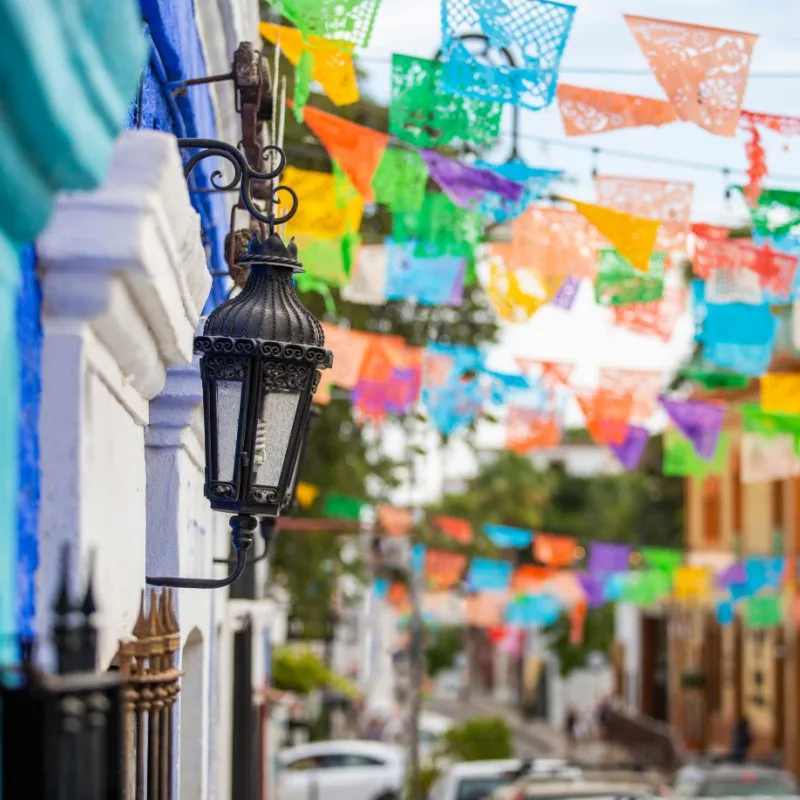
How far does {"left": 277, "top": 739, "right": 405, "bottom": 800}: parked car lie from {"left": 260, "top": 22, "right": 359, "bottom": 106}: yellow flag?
1437 centimetres

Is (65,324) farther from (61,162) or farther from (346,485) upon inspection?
(346,485)

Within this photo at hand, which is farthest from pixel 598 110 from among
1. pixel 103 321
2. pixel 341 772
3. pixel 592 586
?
pixel 592 586

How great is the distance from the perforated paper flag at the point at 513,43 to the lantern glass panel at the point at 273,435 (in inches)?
130

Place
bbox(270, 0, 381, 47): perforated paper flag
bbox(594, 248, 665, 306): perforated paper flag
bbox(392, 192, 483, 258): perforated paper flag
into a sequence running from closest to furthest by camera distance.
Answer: bbox(270, 0, 381, 47): perforated paper flag < bbox(392, 192, 483, 258): perforated paper flag < bbox(594, 248, 665, 306): perforated paper flag

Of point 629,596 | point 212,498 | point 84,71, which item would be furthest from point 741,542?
point 84,71

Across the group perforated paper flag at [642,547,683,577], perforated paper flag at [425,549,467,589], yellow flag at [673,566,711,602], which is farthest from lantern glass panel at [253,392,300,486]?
yellow flag at [673,566,711,602]

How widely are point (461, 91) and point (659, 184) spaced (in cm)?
201

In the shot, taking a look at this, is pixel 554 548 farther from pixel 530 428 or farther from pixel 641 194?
pixel 641 194

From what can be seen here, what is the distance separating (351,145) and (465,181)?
667 mm

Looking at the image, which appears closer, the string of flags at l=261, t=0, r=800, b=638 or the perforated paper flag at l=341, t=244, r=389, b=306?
the string of flags at l=261, t=0, r=800, b=638

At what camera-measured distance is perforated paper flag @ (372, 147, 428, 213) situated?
9090mm

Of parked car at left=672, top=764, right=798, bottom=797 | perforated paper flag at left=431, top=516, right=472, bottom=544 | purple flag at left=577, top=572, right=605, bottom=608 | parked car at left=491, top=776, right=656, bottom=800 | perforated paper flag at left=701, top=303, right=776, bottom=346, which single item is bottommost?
parked car at left=672, top=764, right=798, bottom=797

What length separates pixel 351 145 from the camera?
8766mm

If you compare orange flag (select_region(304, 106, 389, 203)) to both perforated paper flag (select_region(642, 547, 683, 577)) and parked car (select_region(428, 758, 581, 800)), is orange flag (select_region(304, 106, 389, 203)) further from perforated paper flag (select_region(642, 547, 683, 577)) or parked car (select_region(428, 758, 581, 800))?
perforated paper flag (select_region(642, 547, 683, 577))
